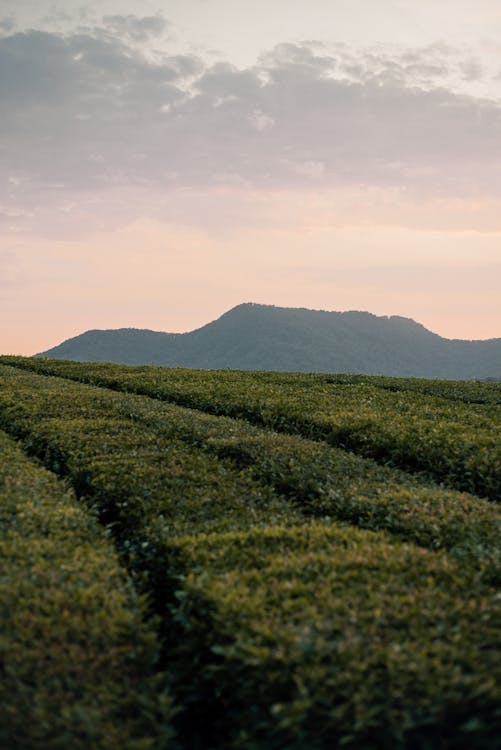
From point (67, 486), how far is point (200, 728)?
6.84m

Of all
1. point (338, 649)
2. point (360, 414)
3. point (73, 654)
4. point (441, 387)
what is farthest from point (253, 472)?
point (441, 387)

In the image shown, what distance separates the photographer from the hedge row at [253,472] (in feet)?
33.3

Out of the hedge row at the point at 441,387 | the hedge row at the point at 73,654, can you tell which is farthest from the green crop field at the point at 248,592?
the hedge row at the point at 441,387

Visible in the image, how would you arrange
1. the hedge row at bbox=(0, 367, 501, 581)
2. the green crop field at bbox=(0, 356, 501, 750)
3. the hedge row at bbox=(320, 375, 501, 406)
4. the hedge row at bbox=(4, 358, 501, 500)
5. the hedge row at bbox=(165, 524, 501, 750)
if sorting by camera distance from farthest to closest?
the hedge row at bbox=(320, 375, 501, 406) < the hedge row at bbox=(4, 358, 501, 500) < the hedge row at bbox=(0, 367, 501, 581) < the green crop field at bbox=(0, 356, 501, 750) < the hedge row at bbox=(165, 524, 501, 750)

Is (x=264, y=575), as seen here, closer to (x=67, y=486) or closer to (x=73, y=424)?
(x=67, y=486)

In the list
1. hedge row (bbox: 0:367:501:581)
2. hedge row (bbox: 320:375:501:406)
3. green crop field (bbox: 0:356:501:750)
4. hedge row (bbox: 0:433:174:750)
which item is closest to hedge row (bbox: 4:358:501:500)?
green crop field (bbox: 0:356:501:750)

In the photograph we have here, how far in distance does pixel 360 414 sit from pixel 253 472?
19.5ft

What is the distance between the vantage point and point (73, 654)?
644 centimetres

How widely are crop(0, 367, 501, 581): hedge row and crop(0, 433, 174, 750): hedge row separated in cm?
206

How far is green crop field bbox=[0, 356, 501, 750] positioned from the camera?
5727mm

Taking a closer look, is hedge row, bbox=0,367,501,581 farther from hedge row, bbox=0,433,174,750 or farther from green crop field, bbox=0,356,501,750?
hedge row, bbox=0,433,174,750

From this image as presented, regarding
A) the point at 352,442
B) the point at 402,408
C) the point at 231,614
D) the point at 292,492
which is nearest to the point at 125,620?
the point at 231,614

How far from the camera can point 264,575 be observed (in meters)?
7.82

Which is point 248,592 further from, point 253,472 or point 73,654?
point 253,472
